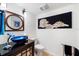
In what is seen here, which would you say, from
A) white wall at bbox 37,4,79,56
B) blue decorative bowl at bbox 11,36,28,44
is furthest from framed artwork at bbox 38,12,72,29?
blue decorative bowl at bbox 11,36,28,44

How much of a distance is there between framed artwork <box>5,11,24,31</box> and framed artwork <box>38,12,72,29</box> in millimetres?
223

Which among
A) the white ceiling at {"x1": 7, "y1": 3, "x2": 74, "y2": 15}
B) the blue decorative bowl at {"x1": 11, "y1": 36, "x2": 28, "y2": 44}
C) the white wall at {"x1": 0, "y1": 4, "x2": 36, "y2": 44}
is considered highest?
the white ceiling at {"x1": 7, "y1": 3, "x2": 74, "y2": 15}

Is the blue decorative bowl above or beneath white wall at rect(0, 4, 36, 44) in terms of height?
beneath

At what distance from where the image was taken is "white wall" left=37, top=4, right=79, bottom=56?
1.01 m

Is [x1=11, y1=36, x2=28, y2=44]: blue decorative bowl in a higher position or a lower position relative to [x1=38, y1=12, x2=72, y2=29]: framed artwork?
lower

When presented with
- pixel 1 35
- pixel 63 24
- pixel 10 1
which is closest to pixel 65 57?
pixel 63 24

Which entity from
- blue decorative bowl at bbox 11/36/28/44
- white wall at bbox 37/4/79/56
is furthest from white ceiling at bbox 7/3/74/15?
blue decorative bowl at bbox 11/36/28/44

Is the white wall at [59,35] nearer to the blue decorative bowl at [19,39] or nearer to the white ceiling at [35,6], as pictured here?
the white ceiling at [35,6]

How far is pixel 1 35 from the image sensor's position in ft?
3.37

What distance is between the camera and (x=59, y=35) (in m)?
1.06

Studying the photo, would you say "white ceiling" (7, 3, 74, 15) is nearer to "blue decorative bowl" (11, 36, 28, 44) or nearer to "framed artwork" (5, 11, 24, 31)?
"framed artwork" (5, 11, 24, 31)

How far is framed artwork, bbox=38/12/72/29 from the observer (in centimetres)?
102

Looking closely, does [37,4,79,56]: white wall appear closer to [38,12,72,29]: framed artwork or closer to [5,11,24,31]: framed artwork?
[38,12,72,29]: framed artwork

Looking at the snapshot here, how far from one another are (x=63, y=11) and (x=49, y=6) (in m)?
0.17
